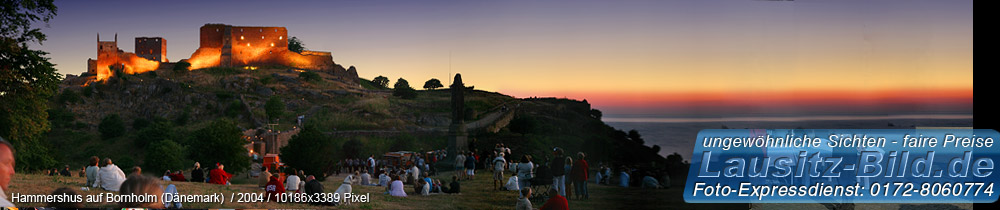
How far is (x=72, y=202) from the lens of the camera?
13.9 feet

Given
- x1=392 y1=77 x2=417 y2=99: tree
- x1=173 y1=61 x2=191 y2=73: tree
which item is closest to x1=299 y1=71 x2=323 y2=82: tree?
x1=173 y1=61 x2=191 y2=73: tree

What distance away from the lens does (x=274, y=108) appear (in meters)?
20.8

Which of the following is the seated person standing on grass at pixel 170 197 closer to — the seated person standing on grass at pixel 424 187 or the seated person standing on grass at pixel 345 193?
the seated person standing on grass at pixel 345 193

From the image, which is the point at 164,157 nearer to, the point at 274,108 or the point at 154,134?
the point at 154,134

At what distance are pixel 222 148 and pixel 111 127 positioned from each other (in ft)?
8.65

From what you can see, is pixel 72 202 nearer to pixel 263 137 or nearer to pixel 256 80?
pixel 263 137

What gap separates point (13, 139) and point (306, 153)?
5.84 meters

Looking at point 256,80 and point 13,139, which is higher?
point 256,80

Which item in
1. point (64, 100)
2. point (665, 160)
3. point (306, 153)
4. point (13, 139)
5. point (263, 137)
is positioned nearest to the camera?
point (665, 160)

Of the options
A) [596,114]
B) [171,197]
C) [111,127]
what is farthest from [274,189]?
[111,127]

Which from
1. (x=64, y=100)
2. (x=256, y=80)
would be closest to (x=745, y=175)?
(x=64, y=100)

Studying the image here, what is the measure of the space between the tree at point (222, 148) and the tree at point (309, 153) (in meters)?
1.70

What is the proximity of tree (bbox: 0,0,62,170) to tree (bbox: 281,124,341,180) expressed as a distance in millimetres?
5358

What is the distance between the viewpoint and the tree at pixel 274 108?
20047 millimetres
